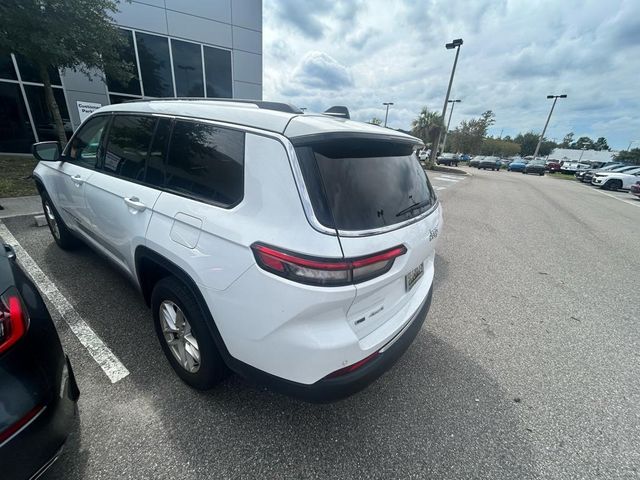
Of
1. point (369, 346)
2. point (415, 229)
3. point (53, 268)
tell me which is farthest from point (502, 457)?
point (53, 268)

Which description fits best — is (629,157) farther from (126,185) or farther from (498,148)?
(126,185)

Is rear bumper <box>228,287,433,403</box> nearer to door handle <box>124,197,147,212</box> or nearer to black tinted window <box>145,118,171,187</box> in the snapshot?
door handle <box>124,197,147,212</box>

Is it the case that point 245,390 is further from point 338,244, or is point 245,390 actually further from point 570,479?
point 570,479

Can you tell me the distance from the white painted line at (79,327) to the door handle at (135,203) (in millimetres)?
1196

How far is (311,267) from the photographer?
52.9 inches

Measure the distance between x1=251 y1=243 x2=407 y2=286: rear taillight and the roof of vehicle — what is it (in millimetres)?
604

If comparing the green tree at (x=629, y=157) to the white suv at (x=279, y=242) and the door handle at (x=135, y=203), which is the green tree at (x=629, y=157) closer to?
the white suv at (x=279, y=242)

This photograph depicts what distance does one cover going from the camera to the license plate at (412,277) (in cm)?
187

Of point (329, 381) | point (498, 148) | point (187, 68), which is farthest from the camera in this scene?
point (498, 148)

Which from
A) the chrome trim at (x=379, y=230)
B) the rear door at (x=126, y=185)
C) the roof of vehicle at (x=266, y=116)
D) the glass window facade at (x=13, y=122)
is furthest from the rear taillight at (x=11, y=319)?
the glass window facade at (x=13, y=122)

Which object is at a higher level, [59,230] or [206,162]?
[206,162]

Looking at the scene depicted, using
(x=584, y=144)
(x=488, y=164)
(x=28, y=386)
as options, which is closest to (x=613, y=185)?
(x=488, y=164)

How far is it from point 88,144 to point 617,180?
87.9ft

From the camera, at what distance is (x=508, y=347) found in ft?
9.05
